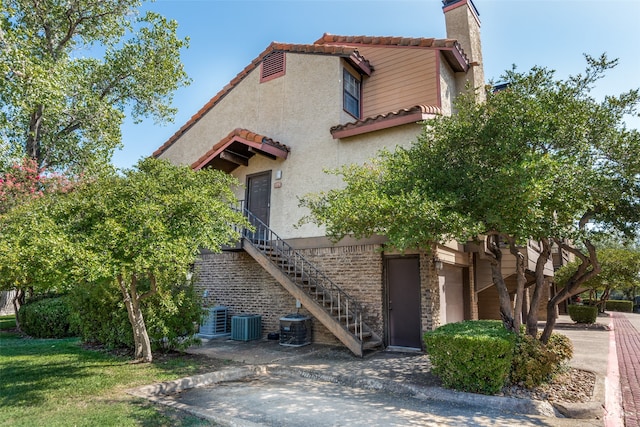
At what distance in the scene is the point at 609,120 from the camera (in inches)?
286

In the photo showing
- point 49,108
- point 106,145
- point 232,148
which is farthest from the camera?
point 106,145

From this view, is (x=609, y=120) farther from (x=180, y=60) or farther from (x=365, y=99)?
(x=180, y=60)

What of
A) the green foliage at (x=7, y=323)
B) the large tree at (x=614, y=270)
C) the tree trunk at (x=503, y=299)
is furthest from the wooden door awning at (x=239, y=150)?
the large tree at (x=614, y=270)

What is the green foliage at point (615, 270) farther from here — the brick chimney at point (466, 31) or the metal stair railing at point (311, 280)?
the metal stair railing at point (311, 280)

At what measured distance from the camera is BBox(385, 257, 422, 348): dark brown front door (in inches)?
382

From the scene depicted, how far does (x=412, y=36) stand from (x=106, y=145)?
11.8 meters

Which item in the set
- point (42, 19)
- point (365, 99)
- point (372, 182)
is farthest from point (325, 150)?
point (42, 19)

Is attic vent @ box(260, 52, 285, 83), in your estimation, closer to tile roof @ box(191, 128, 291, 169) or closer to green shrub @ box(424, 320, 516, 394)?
tile roof @ box(191, 128, 291, 169)

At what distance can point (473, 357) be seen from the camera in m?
6.13

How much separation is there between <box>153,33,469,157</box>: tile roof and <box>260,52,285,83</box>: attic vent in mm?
166

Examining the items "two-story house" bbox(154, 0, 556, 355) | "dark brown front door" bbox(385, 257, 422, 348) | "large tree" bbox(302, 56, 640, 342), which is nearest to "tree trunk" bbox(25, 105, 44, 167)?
"two-story house" bbox(154, 0, 556, 355)

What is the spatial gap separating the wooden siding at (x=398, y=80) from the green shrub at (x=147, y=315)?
7.80 meters

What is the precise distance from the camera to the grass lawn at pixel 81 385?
193 inches

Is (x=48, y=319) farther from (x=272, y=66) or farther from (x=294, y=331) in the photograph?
(x=272, y=66)
